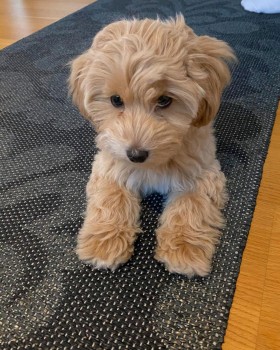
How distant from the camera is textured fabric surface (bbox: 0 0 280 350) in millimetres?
922

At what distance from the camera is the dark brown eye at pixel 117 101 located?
1021 mm

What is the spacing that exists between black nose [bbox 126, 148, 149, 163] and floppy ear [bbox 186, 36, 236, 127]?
0.63 ft

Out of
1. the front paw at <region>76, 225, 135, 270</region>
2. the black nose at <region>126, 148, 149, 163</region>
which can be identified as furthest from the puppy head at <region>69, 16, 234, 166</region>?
the front paw at <region>76, 225, 135, 270</region>

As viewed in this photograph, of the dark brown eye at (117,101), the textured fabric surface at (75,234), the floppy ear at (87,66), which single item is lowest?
the textured fabric surface at (75,234)

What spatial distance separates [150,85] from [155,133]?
0.40 ft

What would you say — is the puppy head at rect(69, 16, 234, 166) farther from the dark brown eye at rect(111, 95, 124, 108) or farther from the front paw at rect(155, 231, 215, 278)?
the front paw at rect(155, 231, 215, 278)

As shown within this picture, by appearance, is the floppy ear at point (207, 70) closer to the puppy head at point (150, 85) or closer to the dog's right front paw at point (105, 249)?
the puppy head at point (150, 85)

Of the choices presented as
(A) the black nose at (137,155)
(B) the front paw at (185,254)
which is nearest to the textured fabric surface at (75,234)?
(B) the front paw at (185,254)

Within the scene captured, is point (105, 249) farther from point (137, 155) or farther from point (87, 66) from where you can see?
point (87, 66)

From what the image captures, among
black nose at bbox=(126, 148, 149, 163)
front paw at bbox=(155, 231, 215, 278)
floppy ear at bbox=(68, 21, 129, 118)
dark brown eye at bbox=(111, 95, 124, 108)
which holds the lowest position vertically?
front paw at bbox=(155, 231, 215, 278)

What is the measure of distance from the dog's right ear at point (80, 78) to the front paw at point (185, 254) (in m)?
0.44

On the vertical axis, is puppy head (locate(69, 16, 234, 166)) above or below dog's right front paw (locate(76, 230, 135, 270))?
above

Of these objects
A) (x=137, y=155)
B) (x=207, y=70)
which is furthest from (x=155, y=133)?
(x=207, y=70)

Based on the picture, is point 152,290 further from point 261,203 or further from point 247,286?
point 261,203
